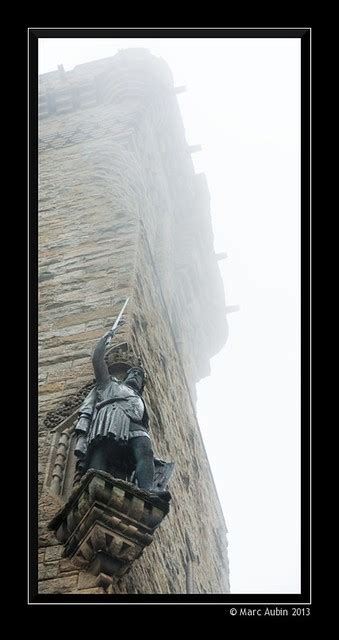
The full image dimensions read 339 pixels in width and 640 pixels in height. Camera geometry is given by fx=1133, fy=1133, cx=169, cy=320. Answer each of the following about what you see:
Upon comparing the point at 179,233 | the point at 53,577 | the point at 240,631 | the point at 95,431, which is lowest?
the point at 240,631

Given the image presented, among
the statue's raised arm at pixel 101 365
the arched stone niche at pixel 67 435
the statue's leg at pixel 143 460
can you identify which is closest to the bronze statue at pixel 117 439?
the statue's leg at pixel 143 460

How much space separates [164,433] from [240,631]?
482 cm

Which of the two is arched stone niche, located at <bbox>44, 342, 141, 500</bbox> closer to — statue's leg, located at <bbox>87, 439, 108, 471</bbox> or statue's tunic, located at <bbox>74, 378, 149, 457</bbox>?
statue's tunic, located at <bbox>74, 378, 149, 457</bbox>

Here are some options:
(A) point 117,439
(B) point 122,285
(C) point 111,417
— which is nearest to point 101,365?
(C) point 111,417

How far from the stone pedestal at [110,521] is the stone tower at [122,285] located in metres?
0.14

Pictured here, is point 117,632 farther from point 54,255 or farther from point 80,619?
point 54,255

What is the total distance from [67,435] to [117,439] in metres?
0.98

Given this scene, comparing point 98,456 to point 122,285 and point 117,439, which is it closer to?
point 117,439

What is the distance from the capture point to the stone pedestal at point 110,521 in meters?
6.28

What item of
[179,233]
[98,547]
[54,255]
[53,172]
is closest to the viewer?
[98,547]

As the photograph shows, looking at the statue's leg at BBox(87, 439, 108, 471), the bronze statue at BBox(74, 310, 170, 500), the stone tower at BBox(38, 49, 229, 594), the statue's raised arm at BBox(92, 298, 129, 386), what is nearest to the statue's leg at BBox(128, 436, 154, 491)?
the bronze statue at BBox(74, 310, 170, 500)

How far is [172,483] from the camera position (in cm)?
1000

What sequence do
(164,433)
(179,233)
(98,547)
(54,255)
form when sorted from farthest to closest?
(179,233) < (54,255) < (164,433) < (98,547)
